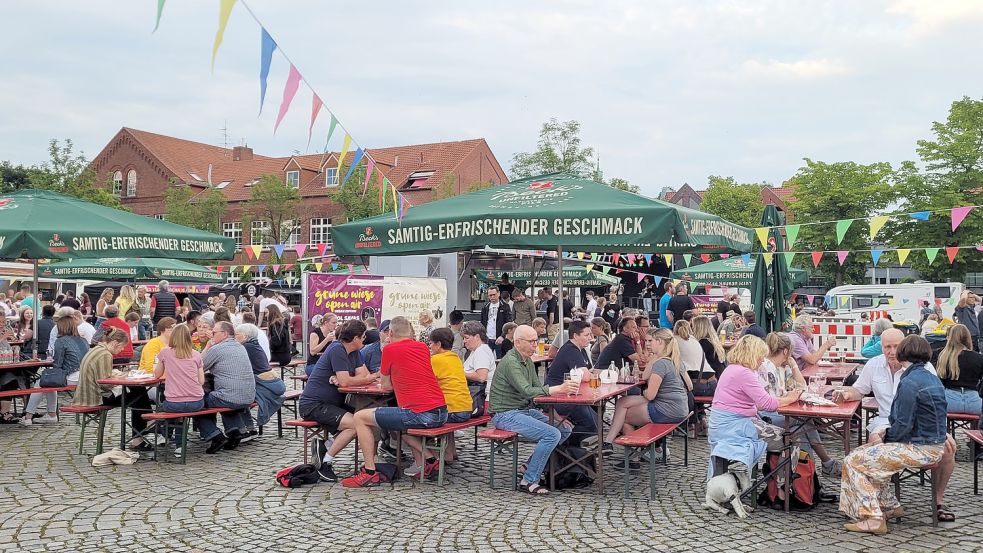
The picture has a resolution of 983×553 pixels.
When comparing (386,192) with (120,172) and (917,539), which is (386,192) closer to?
(917,539)

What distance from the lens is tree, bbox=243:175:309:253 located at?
45.3m

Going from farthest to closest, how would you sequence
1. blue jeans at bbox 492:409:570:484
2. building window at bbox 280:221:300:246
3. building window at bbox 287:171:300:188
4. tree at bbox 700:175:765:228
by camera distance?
tree at bbox 700:175:765:228, building window at bbox 287:171:300:188, building window at bbox 280:221:300:246, blue jeans at bbox 492:409:570:484

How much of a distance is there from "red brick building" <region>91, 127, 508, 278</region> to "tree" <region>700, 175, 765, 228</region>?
1608 centimetres

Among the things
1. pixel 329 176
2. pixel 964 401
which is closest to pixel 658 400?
pixel 964 401

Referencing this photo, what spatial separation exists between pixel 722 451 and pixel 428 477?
268 centimetres

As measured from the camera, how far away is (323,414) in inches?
303

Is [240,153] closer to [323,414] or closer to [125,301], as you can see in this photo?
[125,301]

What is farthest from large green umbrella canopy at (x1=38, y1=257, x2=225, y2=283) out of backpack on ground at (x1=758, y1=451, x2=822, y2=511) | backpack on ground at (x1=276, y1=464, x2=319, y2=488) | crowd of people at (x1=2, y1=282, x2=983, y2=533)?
backpack on ground at (x1=758, y1=451, x2=822, y2=511)

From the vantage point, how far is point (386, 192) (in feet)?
33.2

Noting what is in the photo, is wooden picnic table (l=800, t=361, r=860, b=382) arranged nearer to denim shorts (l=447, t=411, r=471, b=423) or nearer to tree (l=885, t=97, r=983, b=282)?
denim shorts (l=447, t=411, r=471, b=423)

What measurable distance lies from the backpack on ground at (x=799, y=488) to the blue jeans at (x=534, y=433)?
5.74 feet

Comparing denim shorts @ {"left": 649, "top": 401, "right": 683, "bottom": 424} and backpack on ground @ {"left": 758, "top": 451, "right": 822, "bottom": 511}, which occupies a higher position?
denim shorts @ {"left": 649, "top": 401, "right": 683, "bottom": 424}

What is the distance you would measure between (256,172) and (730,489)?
2214 inches

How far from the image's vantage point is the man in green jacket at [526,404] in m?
7.07
